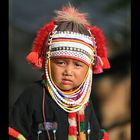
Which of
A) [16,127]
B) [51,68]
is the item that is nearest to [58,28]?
[51,68]

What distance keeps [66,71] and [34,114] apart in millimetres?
256

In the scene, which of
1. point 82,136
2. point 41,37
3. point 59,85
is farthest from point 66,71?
point 82,136

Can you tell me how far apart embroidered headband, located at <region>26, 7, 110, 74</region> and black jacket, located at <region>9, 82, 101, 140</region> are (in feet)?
0.49

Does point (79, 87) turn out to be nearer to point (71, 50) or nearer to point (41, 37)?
point (71, 50)

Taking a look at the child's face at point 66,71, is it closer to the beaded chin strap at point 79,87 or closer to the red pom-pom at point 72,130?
the beaded chin strap at point 79,87

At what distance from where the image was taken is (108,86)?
212 centimetres

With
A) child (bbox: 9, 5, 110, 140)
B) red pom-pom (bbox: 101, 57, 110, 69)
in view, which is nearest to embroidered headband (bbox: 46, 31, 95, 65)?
child (bbox: 9, 5, 110, 140)

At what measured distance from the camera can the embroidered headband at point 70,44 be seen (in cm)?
186

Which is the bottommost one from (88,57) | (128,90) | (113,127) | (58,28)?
(113,127)

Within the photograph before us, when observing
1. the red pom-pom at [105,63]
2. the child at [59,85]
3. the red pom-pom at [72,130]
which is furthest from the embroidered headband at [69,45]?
the red pom-pom at [72,130]

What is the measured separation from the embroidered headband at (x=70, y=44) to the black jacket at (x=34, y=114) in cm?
15

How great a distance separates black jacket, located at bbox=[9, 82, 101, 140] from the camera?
6.11 ft

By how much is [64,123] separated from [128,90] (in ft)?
1.45
